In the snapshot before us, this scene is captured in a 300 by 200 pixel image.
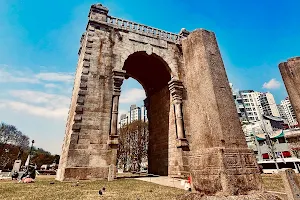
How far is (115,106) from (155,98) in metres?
6.72

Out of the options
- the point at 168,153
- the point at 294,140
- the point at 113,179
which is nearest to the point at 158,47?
the point at 168,153

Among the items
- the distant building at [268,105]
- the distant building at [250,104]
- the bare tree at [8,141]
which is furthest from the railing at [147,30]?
the distant building at [268,105]

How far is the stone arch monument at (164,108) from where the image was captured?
12.6 feet

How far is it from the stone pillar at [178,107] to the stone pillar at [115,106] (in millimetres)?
4345

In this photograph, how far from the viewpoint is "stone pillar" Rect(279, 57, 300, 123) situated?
7.38m

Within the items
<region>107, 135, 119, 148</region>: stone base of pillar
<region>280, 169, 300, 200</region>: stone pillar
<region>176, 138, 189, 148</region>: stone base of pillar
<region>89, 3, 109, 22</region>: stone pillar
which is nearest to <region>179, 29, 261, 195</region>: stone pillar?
<region>280, 169, 300, 200</region>: stone pillar

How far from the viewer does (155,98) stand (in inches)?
710

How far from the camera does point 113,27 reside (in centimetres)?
1440

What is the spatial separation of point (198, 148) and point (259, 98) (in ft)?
412

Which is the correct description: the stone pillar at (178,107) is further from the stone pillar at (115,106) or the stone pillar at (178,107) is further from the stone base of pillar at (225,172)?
the stone base of pillar at (225,172)

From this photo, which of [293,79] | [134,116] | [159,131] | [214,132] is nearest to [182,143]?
[159,131]

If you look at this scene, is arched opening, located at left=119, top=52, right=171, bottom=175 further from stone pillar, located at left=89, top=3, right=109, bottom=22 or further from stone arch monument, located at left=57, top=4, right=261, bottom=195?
stone pillar, located at left=89, top=3, right=109, bottom=22

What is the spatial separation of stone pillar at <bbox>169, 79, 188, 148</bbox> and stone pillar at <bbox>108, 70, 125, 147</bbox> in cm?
435

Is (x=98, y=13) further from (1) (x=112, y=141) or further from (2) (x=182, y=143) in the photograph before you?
(2) (x=182, y=143)
